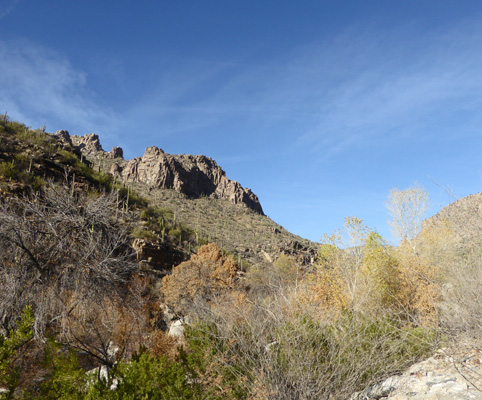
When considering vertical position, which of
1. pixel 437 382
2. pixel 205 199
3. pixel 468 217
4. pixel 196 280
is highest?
pixel 205 199

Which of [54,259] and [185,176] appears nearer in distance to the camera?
[54,259]

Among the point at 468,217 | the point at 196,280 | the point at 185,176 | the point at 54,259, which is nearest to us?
the point at 54,259

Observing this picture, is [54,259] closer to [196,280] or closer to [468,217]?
[468,217]

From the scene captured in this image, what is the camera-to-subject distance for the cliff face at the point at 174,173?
73500mm

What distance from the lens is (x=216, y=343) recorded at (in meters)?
6.03

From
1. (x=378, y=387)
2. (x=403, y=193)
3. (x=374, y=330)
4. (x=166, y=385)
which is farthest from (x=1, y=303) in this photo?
(x=403, y=193)

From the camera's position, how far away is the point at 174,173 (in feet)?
251

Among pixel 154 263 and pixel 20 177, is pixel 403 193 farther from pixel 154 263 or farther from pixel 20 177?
pixel 20 177

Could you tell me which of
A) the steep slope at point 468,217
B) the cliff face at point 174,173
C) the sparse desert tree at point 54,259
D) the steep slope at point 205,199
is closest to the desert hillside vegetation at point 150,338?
the sparse desert tree at point 54,259

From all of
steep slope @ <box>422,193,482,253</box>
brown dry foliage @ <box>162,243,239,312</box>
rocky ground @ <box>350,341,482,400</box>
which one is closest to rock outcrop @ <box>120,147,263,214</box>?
brown dry foliage @ <box>162,243,239,312</box>

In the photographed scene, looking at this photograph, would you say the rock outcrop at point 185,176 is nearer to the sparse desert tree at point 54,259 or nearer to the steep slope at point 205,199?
the steep slope at point 205,199

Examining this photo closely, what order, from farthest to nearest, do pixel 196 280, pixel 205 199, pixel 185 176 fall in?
pixel 185 176 → pixel 205 199 → pixel 196 280

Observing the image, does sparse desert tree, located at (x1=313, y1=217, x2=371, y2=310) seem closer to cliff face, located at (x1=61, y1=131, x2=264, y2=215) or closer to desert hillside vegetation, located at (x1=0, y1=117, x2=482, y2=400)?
desert hillside vegetation, located at (x1=0, y1=117, x2=482, y2=400)

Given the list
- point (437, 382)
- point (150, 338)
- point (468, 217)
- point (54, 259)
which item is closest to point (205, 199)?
point (150, 338)
